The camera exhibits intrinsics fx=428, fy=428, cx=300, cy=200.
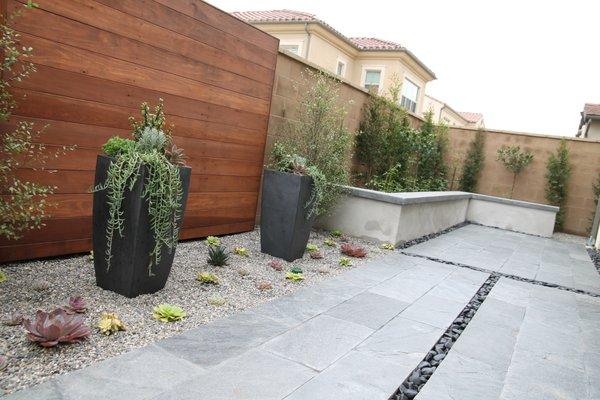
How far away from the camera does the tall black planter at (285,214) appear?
13.2 feet

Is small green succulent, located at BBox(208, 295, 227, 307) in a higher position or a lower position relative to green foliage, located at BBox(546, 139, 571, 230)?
lower

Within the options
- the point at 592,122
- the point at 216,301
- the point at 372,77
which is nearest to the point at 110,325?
the point at 216,301

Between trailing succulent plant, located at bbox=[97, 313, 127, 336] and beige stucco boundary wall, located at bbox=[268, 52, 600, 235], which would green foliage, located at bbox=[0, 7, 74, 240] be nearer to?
trailing succulent plant, located at bbox=[97, 313, 127, 336]

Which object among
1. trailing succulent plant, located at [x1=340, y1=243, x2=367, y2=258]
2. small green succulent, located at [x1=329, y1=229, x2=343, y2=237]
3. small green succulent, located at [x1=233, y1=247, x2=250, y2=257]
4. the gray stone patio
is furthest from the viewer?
small green succulent, located at [x1=329, y1=229, x2=343, y2=237]

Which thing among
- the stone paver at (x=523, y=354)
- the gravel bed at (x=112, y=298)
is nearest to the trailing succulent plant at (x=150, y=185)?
the gravel bed at (x=112, y=298)

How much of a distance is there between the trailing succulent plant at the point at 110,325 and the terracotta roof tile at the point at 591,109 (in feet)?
53.0

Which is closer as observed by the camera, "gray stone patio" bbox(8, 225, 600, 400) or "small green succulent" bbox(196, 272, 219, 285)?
"gray stone patio" bbox(8, 225, 600, 400)

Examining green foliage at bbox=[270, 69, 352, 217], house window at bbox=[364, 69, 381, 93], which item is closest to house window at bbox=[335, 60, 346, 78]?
house window at bbox=[364, 69, 381, 93]

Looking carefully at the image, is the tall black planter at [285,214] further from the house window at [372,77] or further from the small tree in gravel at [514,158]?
the house window at [372,77]

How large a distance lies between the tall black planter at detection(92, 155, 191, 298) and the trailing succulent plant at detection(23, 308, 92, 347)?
1.82 feet

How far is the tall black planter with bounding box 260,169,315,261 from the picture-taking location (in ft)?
13.2

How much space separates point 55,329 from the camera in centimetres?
190

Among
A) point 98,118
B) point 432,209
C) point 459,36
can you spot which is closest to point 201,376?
point 98,118

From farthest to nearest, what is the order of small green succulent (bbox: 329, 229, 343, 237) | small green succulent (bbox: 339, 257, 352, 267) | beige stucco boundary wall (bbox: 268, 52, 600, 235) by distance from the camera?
beige stucco boundary wall (bbox: 268, 52, 600, 235) < small green succulent (bbox: 329, 229, 343, 237) < small green succulent (bbox: 339, 257, 352, 267)
